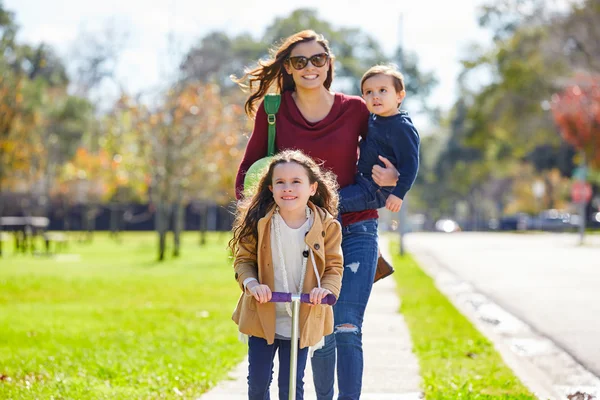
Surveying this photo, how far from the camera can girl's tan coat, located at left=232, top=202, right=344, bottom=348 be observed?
16.0 ft

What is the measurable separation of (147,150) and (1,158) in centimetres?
536

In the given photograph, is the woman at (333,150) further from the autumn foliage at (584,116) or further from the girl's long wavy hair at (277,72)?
the autumn foliage at (584,116)

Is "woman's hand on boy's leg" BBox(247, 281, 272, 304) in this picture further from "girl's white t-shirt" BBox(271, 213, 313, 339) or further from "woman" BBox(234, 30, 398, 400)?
"woman" BBox(234, 30, 398, 400)

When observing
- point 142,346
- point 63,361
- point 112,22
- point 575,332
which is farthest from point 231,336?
point 112,22

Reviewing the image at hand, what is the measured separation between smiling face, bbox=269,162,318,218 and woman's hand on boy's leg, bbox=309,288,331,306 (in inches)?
18.3

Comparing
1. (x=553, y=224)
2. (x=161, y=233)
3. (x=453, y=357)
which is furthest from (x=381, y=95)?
(x=553, y=224)

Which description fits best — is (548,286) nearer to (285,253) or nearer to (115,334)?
(115,334)

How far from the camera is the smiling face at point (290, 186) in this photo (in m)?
4.87

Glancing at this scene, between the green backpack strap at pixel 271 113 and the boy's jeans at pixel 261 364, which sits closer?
the boy's jeans at pixel 261 364

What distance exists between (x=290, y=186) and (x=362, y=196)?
2.08 ft

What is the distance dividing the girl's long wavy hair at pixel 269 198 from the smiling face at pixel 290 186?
0.03 m

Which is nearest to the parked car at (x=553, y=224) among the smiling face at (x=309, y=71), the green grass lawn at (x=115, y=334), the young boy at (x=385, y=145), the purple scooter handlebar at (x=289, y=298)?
the green grass lawn at (x=115, y=334)

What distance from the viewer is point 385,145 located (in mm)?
5473

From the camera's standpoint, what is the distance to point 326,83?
18.7ft
